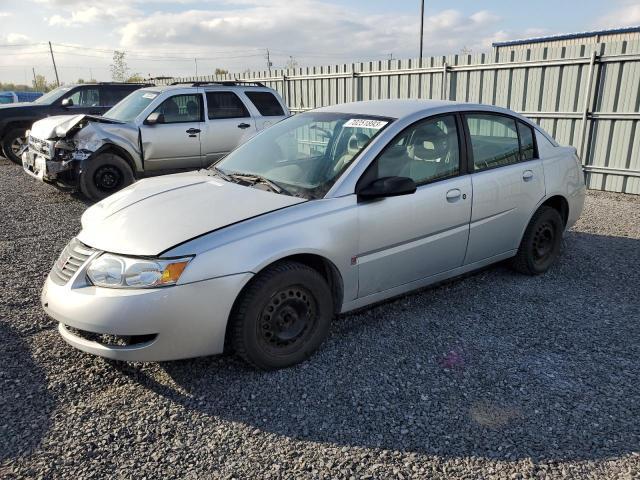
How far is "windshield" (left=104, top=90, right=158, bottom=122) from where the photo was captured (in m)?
8.59

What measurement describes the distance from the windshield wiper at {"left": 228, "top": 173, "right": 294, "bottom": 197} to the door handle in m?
1.27

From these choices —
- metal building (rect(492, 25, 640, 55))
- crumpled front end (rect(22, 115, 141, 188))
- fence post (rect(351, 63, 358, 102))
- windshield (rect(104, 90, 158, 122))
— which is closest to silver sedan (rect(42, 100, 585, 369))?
crumpled front end (rect(22, 115, 141, 188))

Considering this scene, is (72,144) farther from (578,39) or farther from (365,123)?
(578,39)

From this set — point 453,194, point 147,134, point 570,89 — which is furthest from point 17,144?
point 570,89

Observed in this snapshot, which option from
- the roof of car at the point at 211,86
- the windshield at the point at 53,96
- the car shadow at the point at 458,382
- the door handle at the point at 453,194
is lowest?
the car shadow at the point at 458,382

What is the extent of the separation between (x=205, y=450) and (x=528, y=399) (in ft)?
6.04

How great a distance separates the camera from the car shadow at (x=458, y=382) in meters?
2.72

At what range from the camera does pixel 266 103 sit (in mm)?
9430

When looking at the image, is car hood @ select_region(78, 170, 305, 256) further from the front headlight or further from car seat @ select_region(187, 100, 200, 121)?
car seat @ select_region(187, 100, 200, 121)

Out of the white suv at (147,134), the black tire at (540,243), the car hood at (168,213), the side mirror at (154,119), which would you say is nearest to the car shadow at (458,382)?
the black tire at (540,243)

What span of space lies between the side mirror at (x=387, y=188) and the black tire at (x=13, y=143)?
37.0 ft

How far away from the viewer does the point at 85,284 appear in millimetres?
3004

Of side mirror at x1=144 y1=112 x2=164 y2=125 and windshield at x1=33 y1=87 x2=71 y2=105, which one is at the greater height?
windshield at x1=33 y1=87 x2=71 y2=105

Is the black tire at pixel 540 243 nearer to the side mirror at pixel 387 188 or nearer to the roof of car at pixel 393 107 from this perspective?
the roof of car at pixel 393 107
